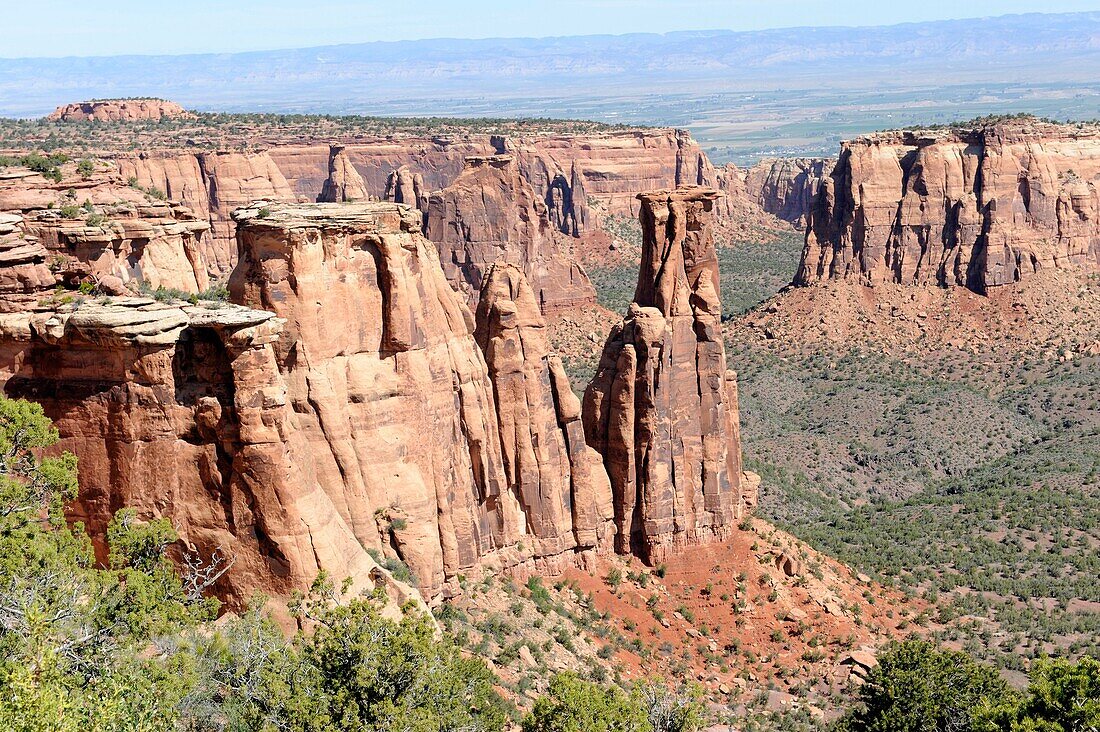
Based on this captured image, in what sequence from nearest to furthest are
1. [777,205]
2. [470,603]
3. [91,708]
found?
[91,708] → [470,603] → [777,205]

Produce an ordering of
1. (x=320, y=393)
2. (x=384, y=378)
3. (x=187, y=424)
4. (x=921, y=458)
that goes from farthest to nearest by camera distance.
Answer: (x=921, y=458) → (x=384, y=378) → (x=320, y=393) → (x=187, y=424)

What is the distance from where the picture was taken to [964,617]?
2009 inches

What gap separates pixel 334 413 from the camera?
3250 cm

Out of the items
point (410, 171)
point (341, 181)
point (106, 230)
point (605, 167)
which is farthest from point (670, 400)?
point (605, 167)

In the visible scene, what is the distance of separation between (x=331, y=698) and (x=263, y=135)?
111 meters

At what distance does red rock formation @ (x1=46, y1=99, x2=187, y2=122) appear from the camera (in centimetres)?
13412

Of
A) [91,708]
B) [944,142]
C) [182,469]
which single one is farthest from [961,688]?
[944,142]

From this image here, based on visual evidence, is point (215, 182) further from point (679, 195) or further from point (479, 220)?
point (679, 195)

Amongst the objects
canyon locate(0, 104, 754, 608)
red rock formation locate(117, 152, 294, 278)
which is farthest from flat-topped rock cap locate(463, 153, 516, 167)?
canyon locate(0, 104, 754, 608)

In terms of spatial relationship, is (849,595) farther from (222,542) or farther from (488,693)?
(222,542)

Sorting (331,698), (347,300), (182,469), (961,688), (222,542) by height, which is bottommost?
(961,688)

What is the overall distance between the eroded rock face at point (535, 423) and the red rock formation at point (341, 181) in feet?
243

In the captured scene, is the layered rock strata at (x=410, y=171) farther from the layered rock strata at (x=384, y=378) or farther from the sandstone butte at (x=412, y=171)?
the layered rock strata at (x=384, y=378)

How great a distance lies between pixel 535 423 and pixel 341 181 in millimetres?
80858
